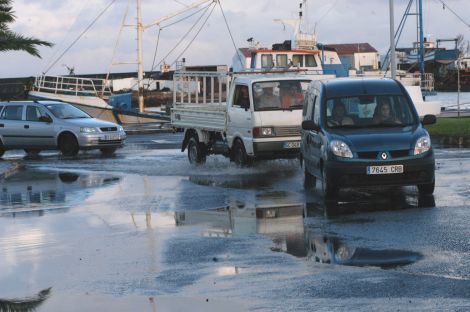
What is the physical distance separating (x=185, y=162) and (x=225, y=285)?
15574mm

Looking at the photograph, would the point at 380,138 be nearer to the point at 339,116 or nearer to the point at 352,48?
the point at 339,116

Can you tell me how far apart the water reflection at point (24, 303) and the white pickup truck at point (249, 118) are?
469 inches

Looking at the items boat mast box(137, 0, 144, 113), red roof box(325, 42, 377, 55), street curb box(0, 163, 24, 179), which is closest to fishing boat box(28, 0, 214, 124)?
boat mast box(137, 0, 144, 113)

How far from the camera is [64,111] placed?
28938 mm

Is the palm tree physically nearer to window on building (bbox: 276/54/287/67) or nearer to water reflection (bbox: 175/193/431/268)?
water reflection (bbox: 175/193/431/268)

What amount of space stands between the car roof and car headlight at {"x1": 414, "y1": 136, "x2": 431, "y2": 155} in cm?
152

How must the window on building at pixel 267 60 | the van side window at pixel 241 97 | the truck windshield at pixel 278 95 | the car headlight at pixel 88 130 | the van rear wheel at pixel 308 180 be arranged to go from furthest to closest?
the window on building at pixel 267 60 < the car headlight at pixel 88 130 < the van side window at pixel 241 97 < the truck windshield at pixel 278 95 < the van rear wheel at pixel 308 180

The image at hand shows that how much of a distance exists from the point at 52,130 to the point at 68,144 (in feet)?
2.12

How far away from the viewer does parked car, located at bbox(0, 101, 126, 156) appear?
2778 cm

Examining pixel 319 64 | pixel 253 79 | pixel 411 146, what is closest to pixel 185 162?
pixel 253 79

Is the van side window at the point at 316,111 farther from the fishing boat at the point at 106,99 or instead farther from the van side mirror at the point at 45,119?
the fishing boat at the point at 106,99

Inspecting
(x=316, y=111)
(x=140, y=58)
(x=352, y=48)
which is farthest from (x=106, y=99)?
(x=352, y=48)

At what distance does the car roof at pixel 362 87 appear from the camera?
619 inches

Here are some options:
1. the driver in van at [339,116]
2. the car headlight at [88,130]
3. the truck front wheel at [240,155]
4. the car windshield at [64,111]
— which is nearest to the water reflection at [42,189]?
the truck front wheel at [240,155]
